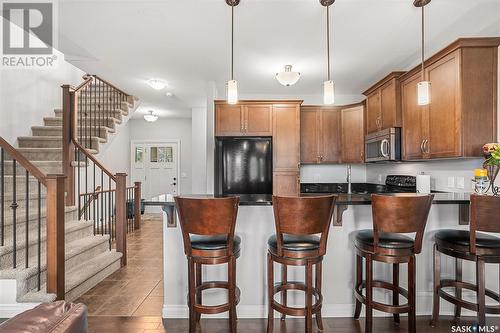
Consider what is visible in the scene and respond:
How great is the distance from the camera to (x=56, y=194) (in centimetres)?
223

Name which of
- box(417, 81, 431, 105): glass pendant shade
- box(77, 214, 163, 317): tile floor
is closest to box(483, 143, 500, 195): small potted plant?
box(417, 81, 431, 105): glass pendant shade

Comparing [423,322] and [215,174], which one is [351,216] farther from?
[215,174]

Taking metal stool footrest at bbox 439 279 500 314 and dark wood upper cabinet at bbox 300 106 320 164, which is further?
dark wood upper cabinet at bbox 300 106 320 164

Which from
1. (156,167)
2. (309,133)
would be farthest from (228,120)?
(156,167)

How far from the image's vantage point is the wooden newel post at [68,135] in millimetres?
3326

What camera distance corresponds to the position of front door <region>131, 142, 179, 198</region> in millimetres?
7480

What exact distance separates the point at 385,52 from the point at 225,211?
9.24ft

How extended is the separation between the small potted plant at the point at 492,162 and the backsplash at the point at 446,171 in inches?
20.1

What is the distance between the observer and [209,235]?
184 cm

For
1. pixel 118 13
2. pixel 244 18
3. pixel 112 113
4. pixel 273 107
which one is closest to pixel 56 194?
pixel 118 13

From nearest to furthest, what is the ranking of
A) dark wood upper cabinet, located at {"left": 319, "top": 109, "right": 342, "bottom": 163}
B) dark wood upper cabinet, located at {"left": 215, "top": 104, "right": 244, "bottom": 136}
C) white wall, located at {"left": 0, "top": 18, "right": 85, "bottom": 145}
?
white wall, located at {"left": 0, "top": 18, "right": 85, "bottom": 145} → dark wood upper cabinet, located at {"left": 215, "top": 104, "right": 244, "bottom": 136} → dark wood upper cabinet, located at {"left": 319, "top": 109, "right": 342, "bottom": 163}

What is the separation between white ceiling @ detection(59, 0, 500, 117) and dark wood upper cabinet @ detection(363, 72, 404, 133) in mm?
237

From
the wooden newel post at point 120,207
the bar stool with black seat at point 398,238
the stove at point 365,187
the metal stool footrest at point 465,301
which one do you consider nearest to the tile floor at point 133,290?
the wooden newel post at point 120,207
